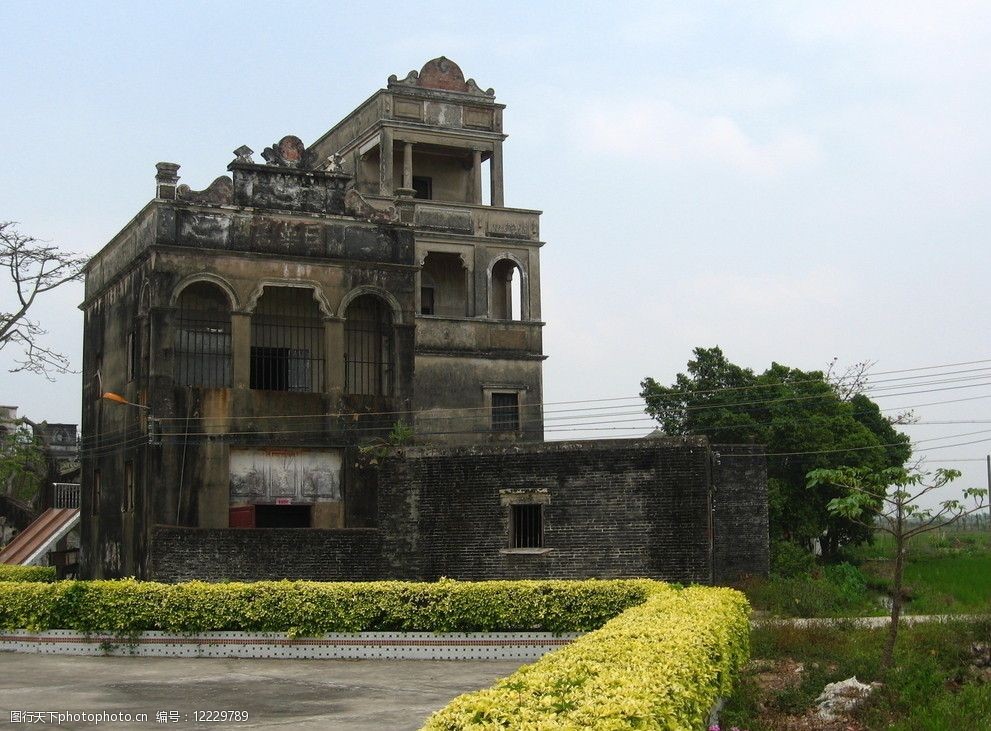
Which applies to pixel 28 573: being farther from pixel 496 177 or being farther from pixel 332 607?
pixel 496 177

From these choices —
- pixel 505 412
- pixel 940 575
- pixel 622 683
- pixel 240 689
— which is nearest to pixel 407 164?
pixel 505 412

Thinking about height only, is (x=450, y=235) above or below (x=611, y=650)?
above

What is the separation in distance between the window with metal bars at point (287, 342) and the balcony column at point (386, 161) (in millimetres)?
6974

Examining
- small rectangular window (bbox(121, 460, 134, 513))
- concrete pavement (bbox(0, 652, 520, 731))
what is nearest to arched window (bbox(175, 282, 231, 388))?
small rectangular window (bbox(121, 460, 134, 513))

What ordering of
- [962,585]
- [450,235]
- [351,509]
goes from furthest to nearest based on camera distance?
[450,235], [351,509], [962,585]

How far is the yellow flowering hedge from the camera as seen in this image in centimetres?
718

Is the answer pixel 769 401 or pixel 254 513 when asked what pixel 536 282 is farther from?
pixel 254 513

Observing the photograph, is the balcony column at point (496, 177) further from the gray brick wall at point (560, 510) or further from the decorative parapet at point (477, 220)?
the gray brick wall at point (560, 510)

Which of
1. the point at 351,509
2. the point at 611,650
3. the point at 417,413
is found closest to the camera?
the point at 611,650

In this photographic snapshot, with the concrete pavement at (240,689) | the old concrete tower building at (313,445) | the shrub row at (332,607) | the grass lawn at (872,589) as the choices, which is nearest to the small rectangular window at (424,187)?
the old concrete tower building at (313,445)

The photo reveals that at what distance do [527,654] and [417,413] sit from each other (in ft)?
45.2

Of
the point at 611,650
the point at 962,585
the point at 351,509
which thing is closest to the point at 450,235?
the point at 351,509

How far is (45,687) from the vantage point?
1484 centimetres

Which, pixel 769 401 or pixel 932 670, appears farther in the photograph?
pixel 769 401
